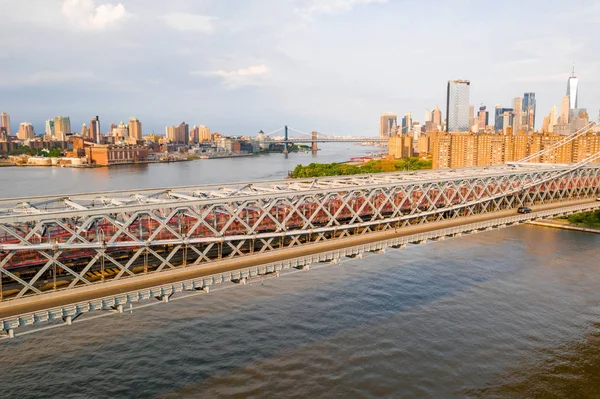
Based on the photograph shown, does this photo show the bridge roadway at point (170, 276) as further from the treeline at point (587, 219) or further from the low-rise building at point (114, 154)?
the low-rise building at point (114, 154)

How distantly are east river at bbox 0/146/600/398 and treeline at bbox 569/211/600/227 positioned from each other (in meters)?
15.2

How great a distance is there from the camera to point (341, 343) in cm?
1864

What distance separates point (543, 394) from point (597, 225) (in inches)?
1162

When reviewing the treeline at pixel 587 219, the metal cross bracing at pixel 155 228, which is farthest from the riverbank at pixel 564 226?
the metal cross bracing at pixel 155 228

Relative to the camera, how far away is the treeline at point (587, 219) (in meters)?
40.3

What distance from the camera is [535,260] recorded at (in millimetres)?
30406

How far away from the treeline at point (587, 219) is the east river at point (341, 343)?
600 inches

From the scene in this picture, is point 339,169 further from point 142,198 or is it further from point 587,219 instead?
point 142,198

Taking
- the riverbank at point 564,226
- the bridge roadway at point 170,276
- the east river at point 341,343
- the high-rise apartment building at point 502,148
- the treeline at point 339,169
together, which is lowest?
the east river at point 341,343

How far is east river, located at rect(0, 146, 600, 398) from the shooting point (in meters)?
15.8

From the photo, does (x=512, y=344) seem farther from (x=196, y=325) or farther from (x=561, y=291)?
(x=196, y=325)

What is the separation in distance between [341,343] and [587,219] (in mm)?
32040

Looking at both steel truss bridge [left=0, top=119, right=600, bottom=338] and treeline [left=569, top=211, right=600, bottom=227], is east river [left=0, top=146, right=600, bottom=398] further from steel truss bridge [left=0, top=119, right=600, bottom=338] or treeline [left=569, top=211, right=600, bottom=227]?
treeline [left=569, top=211, right=600, bottom=227]

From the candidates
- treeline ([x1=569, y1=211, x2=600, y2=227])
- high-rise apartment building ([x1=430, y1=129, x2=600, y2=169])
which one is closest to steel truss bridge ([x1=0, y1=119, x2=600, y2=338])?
treeline ([x1=569, y1=211, x2=600, y2=227])
